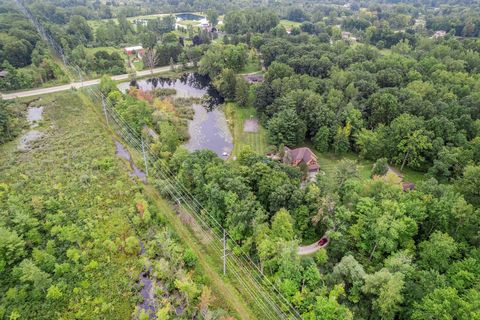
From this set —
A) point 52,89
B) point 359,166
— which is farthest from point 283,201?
point 52,89

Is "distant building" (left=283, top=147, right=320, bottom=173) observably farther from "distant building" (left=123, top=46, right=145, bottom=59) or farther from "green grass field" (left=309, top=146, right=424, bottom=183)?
"distant building" (left=123, top=46, right=145, bottom=59)

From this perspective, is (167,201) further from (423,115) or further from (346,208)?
(423,115)

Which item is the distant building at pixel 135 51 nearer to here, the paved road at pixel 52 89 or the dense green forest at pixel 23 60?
the paved road at pixel 52 89

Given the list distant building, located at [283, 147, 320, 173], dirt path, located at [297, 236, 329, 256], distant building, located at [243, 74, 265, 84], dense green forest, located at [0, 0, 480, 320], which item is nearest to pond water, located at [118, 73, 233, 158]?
dense green forest, located at [0, 0, 480, 320]

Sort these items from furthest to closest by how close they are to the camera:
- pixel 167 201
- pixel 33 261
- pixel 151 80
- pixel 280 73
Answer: pixel 151 80 → pixel 280 73 → pixel 167 201 → pixel 33 261

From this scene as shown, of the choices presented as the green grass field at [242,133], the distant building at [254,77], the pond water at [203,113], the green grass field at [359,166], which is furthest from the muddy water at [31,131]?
the green grass field at [359,166]

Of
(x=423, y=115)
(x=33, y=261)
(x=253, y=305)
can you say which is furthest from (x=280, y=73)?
(x=33, y=261)

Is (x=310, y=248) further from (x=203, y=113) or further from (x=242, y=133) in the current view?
(x=203, y=113)
